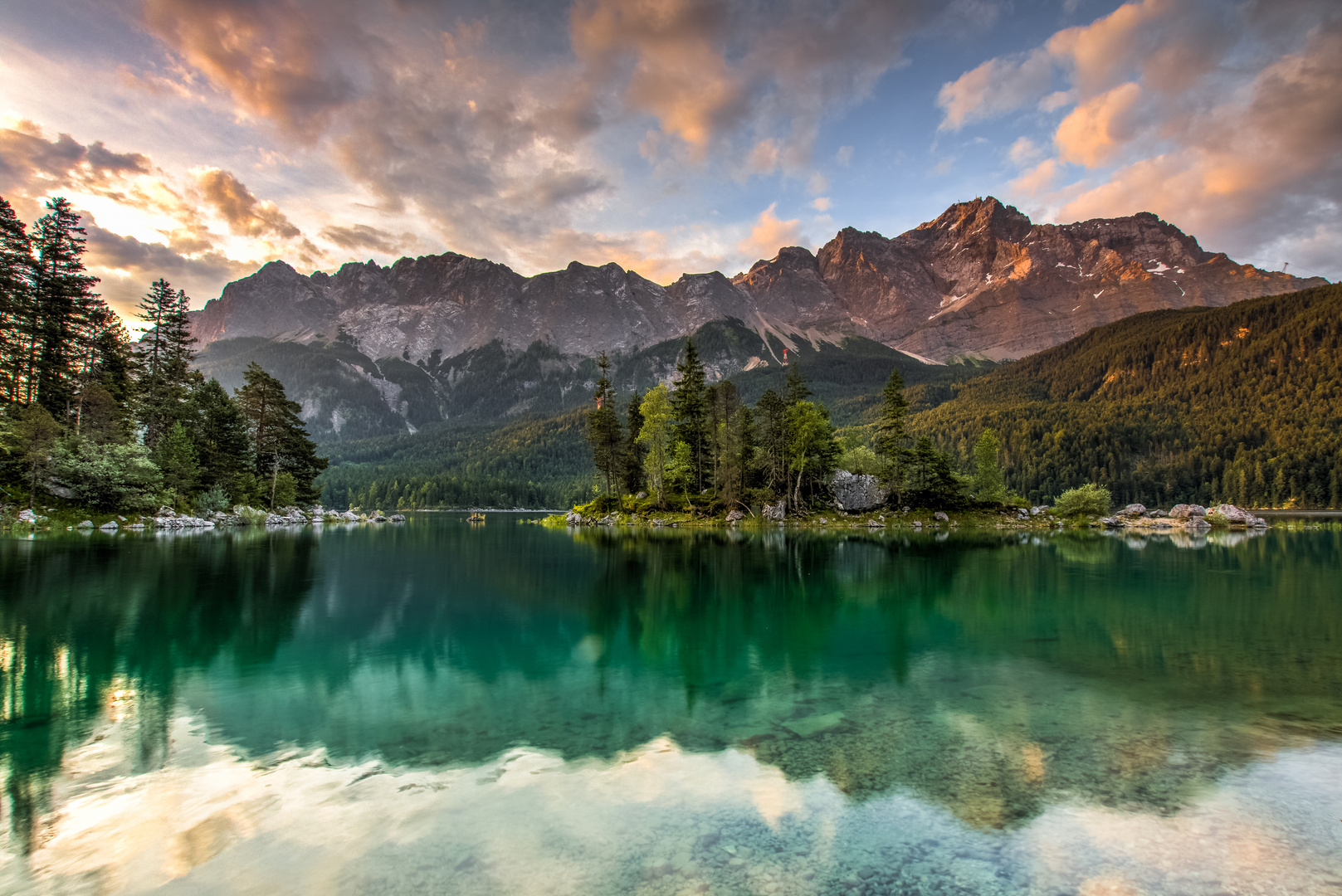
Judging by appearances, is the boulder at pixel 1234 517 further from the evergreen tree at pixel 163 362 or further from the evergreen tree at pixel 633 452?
the evergreen tree at pixel 163 362

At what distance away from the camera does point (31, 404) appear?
1937 inches

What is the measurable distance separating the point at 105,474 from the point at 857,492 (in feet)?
265

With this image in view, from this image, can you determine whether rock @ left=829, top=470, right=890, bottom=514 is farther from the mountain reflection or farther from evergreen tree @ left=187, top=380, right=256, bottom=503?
evergreen tree @ left=187, top=380, right=256, bottom=503

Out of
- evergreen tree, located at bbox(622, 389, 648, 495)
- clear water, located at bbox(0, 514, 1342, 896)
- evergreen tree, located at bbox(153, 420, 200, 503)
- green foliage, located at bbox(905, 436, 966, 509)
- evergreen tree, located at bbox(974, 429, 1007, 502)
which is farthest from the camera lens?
evergreen tree, located at bbox(974, 429, 1007, 502)

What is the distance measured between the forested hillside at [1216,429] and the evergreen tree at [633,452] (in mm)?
115821

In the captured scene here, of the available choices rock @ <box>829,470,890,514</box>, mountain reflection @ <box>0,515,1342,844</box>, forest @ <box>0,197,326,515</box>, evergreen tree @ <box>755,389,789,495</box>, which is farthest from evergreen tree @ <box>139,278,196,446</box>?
rock @ <box>829,470,890,514</box>

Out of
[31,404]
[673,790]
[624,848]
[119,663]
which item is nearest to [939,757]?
[673,790]

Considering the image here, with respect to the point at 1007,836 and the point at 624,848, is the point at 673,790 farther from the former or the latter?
the point at 1007,836

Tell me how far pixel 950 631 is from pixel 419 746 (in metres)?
16.4

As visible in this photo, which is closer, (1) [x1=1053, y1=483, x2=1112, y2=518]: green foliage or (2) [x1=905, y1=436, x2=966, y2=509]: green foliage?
(2) [x1=905, y1=436, x2=966, y2=509]: green foliage

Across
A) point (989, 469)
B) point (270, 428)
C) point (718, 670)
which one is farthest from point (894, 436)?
point (270, 428)

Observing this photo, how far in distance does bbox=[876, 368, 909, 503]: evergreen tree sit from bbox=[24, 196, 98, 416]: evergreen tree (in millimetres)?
87176

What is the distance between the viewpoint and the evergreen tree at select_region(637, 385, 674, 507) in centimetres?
7781

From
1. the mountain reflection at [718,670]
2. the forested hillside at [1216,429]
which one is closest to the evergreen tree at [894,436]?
the mountain reflection at [718,670]
